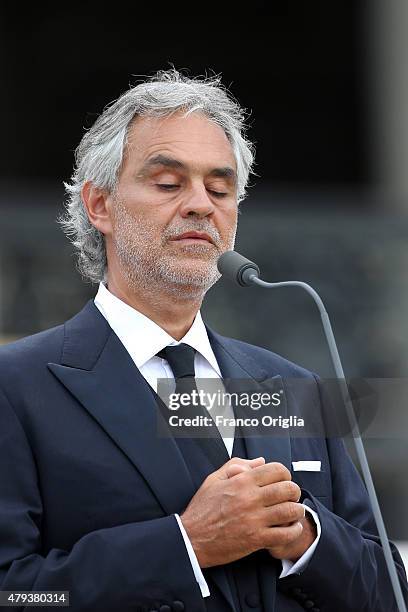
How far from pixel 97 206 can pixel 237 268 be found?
2.05ft

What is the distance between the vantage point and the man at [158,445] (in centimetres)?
263

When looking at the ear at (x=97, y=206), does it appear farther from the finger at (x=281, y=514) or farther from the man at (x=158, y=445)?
the finger at (x=281, y=514)

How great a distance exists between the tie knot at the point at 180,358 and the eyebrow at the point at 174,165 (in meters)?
0.40

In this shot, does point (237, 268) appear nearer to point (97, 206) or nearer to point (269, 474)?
point (269, 474)

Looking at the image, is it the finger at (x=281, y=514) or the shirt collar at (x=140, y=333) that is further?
the shirt collar at (x=140, y=333)

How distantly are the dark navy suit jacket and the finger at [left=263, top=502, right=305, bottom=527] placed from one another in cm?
14

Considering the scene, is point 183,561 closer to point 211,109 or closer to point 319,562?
point 319,562

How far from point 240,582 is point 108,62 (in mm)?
9548

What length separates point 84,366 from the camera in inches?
113

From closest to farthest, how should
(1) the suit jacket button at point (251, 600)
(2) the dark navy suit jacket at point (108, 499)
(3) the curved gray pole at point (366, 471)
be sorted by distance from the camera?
(3) the curved gray pole at point (366, 471) < (2) the dark navy suit jacket at point (108, 499) < (1) the suit jacket button at point (251, 600)

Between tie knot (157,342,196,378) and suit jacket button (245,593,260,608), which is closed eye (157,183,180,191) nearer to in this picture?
tie knot (157,342,196,378)

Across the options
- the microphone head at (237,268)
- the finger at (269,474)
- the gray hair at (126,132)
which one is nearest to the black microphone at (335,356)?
the microphone head at (237,268)

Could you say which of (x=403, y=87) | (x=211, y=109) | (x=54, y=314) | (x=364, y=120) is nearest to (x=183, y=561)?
(x=211, y=109)

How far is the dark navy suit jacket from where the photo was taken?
103 inches
